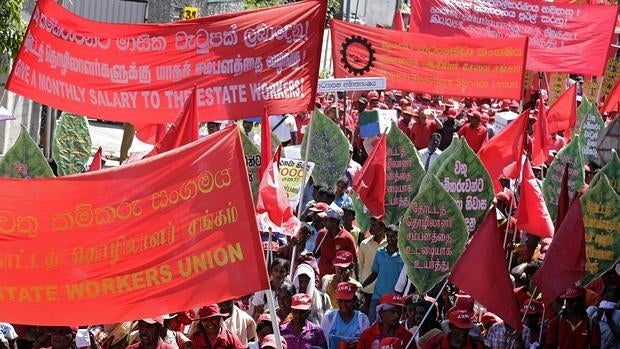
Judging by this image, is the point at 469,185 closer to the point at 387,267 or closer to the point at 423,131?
the point at 387,267

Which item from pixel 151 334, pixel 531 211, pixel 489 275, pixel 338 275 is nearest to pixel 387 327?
pixel 489 275

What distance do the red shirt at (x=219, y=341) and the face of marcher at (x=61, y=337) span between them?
2.72 feet

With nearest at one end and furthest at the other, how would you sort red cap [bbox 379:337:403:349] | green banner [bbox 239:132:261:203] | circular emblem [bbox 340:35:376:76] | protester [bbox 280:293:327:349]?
red cap [bbox 379:337:403:349], protester [bbox 280:293:327:349], green banner [bbox 239:132:261:203], circular emblem [bbox 340:35:376:76]

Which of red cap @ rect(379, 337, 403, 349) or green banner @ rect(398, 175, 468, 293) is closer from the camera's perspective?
red cap @ rect(379, 337, 403, 349)

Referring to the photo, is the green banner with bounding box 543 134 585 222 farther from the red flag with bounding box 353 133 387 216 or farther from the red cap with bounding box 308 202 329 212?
the red cap with bounding box 308 202 329 212

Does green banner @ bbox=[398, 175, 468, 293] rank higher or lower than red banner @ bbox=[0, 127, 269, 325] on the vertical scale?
lower

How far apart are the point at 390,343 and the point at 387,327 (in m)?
0.31

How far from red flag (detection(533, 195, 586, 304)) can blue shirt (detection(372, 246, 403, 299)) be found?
1.87 m

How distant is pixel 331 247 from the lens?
13.0 metres

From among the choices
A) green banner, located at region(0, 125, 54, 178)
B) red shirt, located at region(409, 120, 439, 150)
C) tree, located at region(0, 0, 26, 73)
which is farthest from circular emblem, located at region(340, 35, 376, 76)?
red shirt, located at region(409, 120, 439, 150)

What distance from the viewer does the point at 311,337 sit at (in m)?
10.5

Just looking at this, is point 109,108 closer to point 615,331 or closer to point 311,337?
point 311,337

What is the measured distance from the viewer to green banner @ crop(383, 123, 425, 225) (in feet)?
45.7

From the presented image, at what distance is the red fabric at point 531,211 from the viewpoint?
41.3 feet
